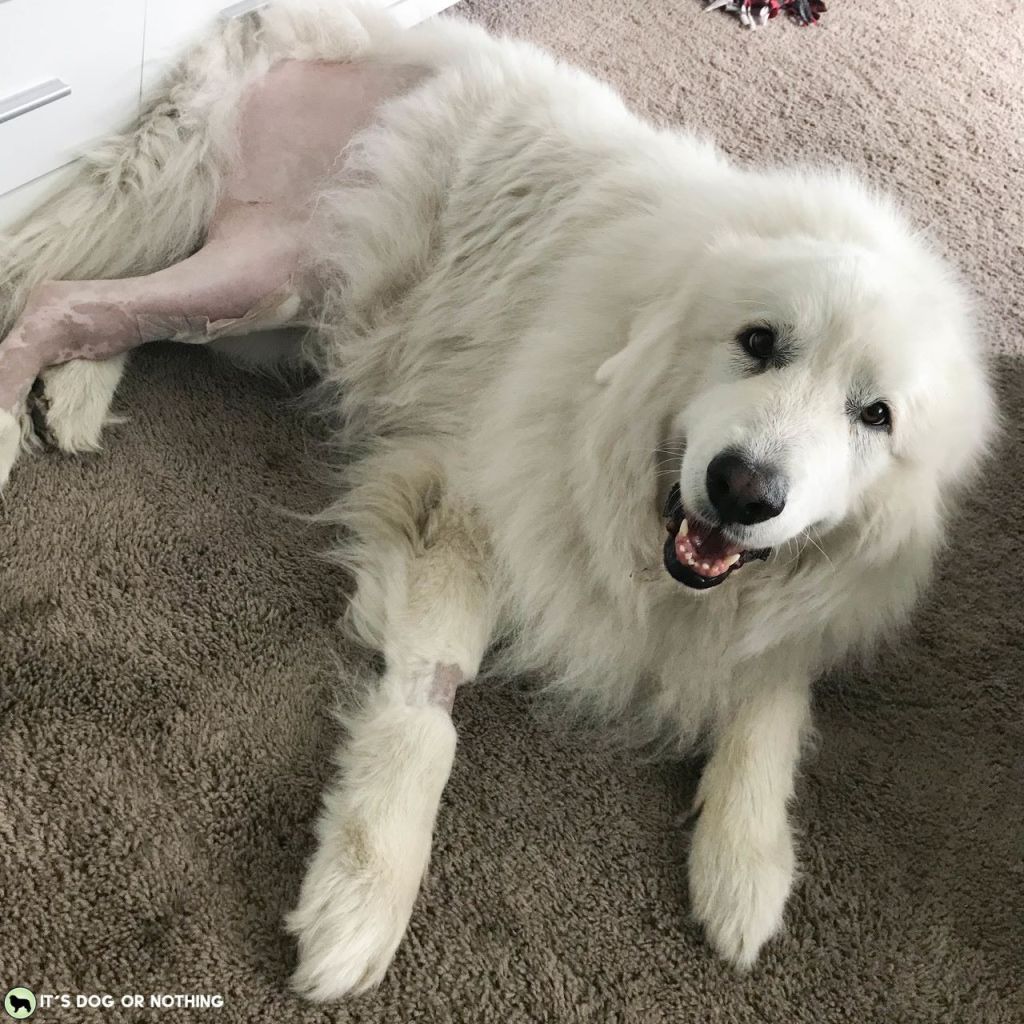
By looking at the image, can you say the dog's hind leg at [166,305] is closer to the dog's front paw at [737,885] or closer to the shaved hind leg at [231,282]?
the shaved hind leg at [231,282]

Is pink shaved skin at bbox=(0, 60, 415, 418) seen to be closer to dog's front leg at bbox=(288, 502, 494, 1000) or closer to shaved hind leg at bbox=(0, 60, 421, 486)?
shaved hind leg at bbox=(0, 60, 421, 486)

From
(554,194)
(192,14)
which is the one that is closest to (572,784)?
(554,194)

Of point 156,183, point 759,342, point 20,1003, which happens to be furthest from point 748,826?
point 156,183

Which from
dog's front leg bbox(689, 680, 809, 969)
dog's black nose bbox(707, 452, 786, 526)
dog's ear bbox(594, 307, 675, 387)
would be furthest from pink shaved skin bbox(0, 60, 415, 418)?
dog's front leg bbox(689, 680, 809, 969)

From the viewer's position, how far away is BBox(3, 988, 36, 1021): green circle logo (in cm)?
121

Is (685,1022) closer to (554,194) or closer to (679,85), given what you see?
(554,194)

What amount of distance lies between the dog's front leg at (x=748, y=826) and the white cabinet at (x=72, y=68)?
5.18 feet

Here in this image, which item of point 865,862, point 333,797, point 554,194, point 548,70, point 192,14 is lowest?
point 865,862

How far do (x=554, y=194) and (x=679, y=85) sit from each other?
1256mm

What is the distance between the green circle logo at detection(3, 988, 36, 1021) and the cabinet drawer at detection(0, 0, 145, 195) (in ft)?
4.39

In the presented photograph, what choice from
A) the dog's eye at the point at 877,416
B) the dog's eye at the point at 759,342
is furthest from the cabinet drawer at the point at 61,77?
the dog's eye at the point at 877,416

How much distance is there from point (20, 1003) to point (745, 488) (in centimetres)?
110

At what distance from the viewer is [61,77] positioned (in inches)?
69.1

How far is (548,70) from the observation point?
2.03m
